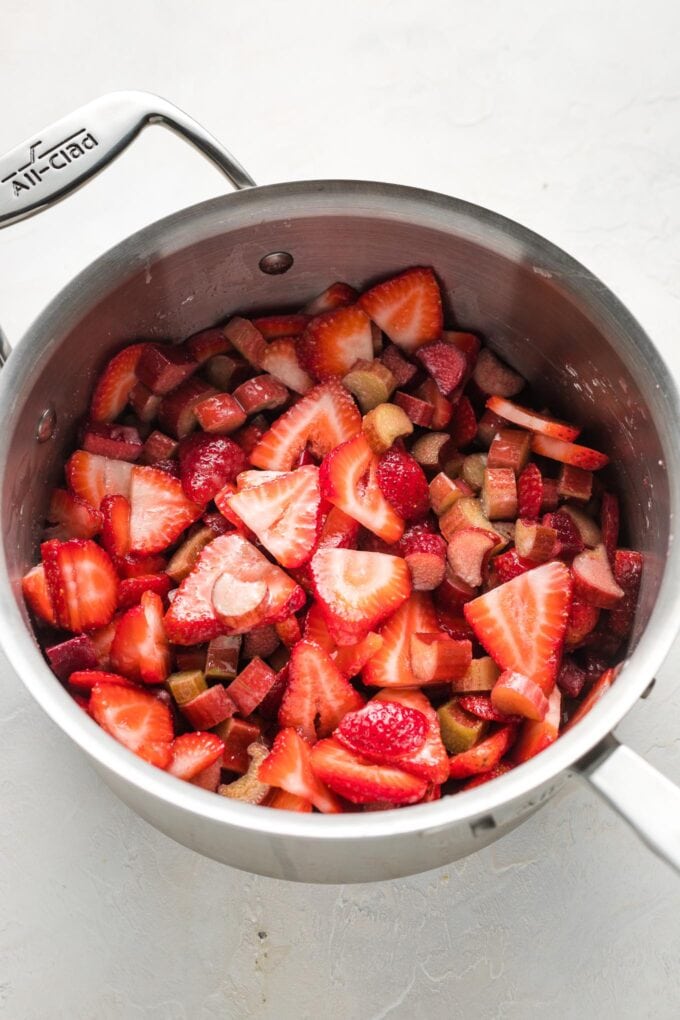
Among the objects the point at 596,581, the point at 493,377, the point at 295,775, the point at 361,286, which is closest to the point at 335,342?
the point at 361,286

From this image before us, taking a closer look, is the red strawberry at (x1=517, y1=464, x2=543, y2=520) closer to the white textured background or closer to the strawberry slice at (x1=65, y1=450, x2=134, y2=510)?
the white textured background

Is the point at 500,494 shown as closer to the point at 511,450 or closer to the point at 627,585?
the point at 511,450

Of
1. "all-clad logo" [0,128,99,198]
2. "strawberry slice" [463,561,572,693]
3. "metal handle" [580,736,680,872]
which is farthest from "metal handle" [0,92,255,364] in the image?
"metal handle" [580,736,680,872]

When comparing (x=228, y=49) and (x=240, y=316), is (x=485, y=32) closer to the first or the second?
(x=228, y=49)

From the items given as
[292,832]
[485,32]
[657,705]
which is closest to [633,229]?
[485,32]

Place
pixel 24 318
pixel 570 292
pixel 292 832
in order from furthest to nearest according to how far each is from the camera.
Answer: pixel 24 318
pixel 570 292
pixel 292 832

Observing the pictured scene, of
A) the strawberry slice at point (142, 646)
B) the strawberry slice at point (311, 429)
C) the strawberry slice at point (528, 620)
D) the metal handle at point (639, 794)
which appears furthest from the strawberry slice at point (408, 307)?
the metal handle at point (639, 794)
